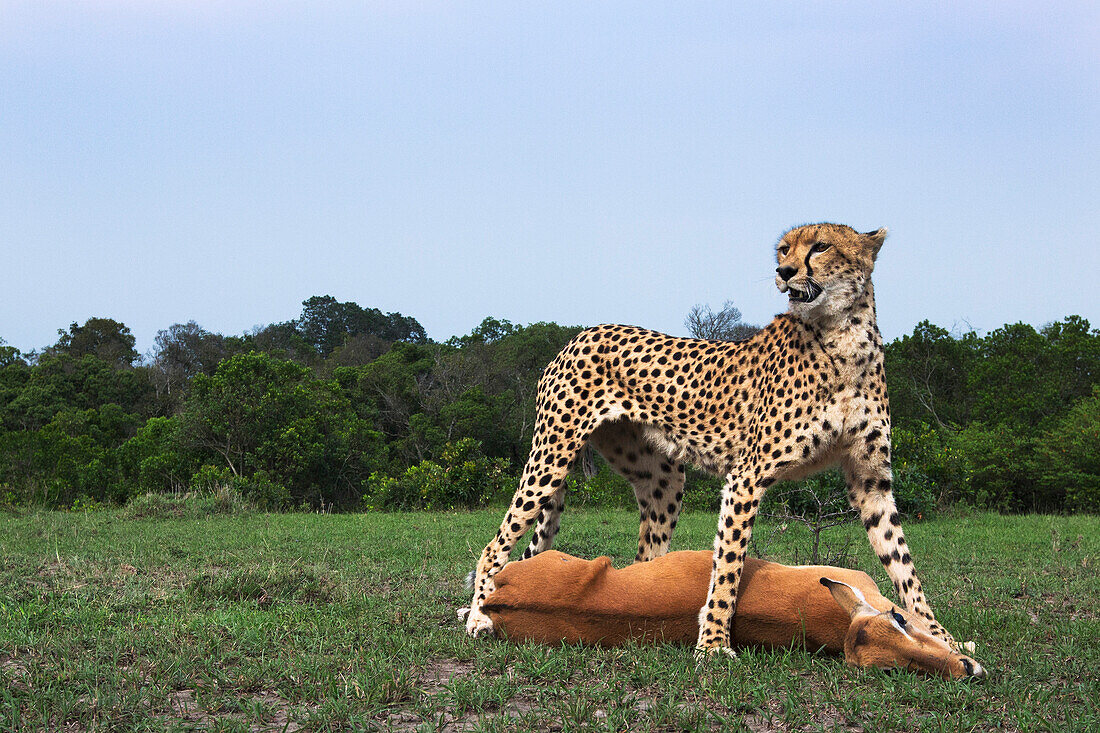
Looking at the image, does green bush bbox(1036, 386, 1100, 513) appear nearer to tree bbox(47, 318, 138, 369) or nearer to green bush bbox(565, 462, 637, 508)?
green bush bbox(565, 462, 637, 508)

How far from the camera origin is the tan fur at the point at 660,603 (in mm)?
4125

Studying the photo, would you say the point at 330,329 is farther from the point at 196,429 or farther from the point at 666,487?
the point at 666,487

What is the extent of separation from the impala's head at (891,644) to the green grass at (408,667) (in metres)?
0.07

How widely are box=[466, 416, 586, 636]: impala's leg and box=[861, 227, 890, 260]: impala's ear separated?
6.16 feet

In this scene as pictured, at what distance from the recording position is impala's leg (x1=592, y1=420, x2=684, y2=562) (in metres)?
5.65

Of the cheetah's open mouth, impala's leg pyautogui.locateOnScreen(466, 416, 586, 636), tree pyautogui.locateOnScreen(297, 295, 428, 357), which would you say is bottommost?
impala's leg pyautogui.locateOnScreen(466, 416, 586, 636)

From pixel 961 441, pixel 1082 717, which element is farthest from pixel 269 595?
pixel 961 441

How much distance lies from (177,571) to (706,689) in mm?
5169

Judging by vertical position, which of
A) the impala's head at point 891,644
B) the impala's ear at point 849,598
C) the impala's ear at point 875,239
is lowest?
the impala's head at point 891,644

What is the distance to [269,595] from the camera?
5.98 m

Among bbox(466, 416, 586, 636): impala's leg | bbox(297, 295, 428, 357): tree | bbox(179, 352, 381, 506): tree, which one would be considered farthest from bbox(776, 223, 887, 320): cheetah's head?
bbox(297, 295, 428, 357): tree

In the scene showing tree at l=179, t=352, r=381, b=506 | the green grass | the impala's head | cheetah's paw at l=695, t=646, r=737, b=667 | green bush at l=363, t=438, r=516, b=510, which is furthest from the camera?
tree at l=179, t=352, r=381, b=506

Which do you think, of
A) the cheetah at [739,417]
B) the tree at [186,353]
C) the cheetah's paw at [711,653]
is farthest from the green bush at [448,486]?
the tree at [186,353]

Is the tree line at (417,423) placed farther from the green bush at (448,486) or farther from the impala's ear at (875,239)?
the impala's ear at (875,239)
